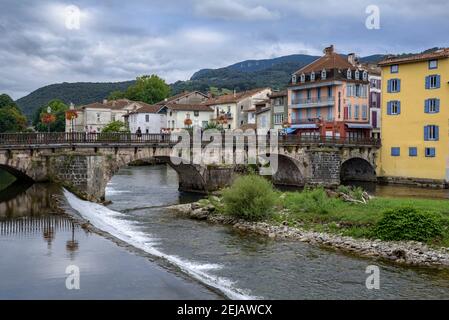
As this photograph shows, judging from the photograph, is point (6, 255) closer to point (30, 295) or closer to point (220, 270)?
point (30, 295)

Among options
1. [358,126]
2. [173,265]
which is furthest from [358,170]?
[173,265]

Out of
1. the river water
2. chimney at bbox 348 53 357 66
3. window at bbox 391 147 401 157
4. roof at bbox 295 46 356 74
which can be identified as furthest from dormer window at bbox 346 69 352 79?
the river water

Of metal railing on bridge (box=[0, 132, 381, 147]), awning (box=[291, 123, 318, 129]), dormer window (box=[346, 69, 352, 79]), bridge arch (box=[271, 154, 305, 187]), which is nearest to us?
metal railing on bridge (box=[0, 132, 381, 147])

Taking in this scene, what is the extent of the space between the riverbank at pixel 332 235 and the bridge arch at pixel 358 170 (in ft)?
99.5

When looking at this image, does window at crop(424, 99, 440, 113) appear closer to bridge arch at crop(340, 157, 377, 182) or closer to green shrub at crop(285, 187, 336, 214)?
bridge arch at crop(340, 157, 377, 182)

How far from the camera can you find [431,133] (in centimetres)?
5819

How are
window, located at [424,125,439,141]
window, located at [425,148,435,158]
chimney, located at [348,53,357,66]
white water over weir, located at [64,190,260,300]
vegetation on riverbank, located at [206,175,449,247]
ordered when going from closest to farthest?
white water over weir, located at [64,190,260,300] → vegetation on riverbank, located at [206,175,449,247] → window, located at [424,125,439,141] → window, located at [425,148,435,158] → chimney, located at [348,53,357,66]

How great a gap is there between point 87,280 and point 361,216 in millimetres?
18060

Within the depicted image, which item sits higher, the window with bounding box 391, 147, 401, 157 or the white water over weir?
the window with bounding box 391, 147, 401, 157

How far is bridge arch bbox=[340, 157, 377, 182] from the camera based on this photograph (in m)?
65.9

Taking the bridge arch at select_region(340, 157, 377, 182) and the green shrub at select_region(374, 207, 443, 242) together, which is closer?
the green shrub at select_region(374, 207, 443, 242)

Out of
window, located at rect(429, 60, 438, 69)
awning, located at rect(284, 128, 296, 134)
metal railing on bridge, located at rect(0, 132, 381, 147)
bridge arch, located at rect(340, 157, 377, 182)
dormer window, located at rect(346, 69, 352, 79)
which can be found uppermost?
dormer window, located at rect(346, 69, 352, 79)

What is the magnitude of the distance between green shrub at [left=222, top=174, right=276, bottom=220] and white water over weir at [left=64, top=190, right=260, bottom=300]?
6.79 metres
